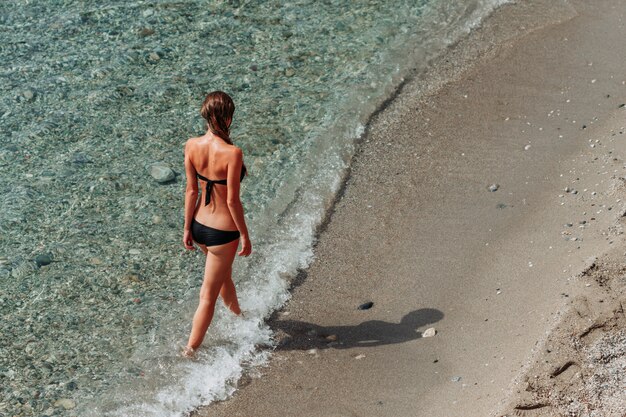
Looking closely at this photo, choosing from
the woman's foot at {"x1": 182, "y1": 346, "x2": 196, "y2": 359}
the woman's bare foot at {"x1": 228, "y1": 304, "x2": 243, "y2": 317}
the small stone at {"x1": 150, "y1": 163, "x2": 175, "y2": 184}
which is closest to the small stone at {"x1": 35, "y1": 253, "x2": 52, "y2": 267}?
the small stone at {"x1": 150, "y1": 163, "x2": 175, "y2": 184}

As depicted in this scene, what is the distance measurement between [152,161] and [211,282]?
3.17 m

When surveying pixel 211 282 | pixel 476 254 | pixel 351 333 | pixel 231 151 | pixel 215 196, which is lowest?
pixel 351 333

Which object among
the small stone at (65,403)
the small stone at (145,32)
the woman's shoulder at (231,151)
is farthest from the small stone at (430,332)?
the small stone at (145,32)

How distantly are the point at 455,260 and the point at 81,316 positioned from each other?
3302 mm

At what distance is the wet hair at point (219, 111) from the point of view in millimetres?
5562

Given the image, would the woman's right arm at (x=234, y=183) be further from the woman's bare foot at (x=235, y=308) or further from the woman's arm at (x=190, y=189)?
the woman's bare foot at (x=235, y=308)

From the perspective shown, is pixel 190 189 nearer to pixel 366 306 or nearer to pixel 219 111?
pixel 219 111

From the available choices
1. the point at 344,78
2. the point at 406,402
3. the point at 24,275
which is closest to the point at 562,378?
the point at 406,402

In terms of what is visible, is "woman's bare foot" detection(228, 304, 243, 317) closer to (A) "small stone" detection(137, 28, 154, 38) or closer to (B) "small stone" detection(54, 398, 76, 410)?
(B) "small stone" detection(54, 398, 76, 410)

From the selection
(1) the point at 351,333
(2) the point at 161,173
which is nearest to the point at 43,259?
(2) the point at 161,173

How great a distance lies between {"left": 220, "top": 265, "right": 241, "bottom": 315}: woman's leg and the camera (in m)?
6.72

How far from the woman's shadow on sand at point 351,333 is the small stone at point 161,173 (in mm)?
2491

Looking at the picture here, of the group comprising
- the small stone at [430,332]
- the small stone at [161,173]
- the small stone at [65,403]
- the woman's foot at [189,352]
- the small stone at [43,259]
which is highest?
the small stone at [161,173]

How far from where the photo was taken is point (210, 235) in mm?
6012
